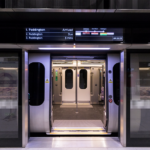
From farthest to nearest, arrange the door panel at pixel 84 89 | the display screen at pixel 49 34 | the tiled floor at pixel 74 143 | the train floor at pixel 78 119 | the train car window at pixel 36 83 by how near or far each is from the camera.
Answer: the door panel at pixel 84 89 < the train floor at pixel 78 119 < the train car window at pixel 36 83 < the tiled floor at pixel 74 143 < the display screen at pixel 49 34

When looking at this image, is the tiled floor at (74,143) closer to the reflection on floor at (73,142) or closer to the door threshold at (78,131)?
the reflection on floor at (73,142)

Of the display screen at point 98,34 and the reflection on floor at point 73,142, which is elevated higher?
the display screen at point 98,34

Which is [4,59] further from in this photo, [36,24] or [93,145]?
[93,145]

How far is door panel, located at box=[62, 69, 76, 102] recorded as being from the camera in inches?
320

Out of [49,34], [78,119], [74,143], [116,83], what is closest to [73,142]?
[74,143]

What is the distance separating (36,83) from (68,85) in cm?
425

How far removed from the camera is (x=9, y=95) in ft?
11.5

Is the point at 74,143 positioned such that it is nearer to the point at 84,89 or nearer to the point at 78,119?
the point at 78,119

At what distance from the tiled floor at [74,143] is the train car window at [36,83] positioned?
39.4 inches

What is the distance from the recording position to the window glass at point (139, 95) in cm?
344

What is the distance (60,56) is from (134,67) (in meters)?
2.03

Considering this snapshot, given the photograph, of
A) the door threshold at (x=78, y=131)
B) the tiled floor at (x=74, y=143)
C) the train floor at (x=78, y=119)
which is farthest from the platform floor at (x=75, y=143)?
the train floor at (x=78, y=119)

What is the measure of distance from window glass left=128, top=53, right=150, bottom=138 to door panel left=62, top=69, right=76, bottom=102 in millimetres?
4887


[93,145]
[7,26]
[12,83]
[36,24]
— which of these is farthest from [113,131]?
[7,26]
